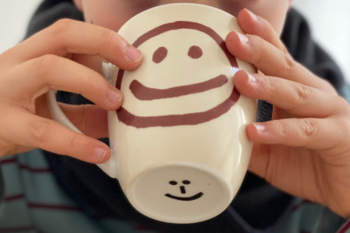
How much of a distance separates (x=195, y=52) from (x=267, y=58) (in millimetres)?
142

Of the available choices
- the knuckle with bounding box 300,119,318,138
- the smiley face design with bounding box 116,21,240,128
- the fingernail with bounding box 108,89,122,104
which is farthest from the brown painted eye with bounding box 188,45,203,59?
the knuckle with bounding box 300,119,318,138

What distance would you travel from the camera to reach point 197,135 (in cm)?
39

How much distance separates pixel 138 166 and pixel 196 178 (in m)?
0.08

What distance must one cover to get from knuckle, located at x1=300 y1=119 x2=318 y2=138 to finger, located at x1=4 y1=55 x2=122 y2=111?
30cm

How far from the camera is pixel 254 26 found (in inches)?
18.8

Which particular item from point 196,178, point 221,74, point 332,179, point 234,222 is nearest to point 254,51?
point 221,74

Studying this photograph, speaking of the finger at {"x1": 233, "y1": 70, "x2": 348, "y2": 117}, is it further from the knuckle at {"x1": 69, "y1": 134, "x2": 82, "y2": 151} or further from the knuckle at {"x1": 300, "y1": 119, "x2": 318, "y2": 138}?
the knuckle at {"x1": 69, "y1": 134, "x2": 82, "y2": 151}

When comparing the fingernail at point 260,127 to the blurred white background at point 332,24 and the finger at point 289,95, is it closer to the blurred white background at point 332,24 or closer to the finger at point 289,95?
the finger at point 289,95

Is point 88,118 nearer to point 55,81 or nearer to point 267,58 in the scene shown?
point 55,81

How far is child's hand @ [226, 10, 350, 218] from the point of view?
45 cm

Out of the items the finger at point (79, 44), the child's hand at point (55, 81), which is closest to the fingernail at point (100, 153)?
the child's hand at point (55, 81)

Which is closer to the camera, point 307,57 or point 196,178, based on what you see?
point 196,178

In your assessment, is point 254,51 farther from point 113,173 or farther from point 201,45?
point 113,173

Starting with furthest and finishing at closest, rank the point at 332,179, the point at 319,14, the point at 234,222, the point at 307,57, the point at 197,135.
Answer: the point at 319,14, the point at 307,57, the point at 234,222, the point at 332,179, the point at 197,135
